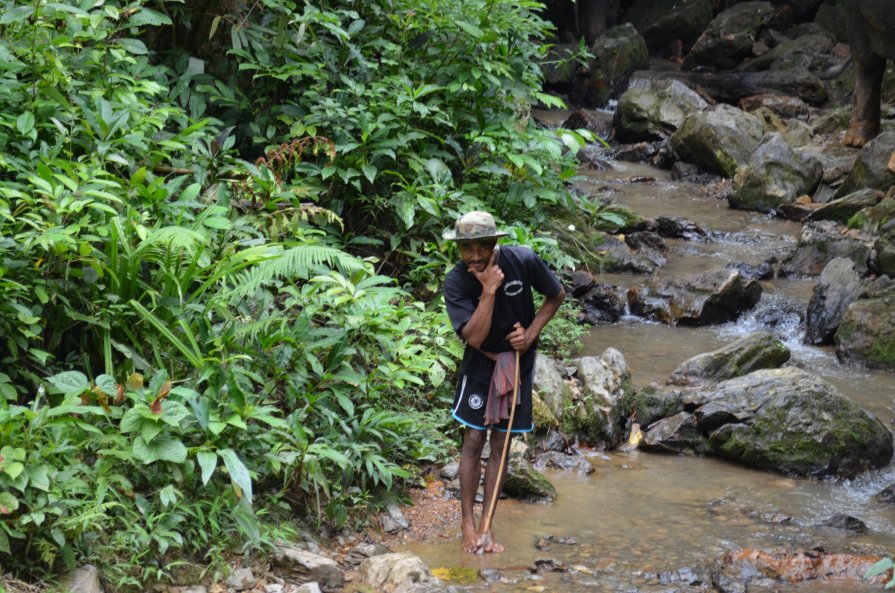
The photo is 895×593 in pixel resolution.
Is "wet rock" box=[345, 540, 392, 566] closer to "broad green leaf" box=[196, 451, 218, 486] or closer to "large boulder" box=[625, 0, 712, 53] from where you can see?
"broad green leaf" box=[196, 451, 218, 486]

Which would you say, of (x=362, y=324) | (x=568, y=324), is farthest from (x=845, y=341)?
(x=362, y=324)

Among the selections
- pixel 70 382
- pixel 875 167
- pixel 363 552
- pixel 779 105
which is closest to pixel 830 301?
pixel 875 167

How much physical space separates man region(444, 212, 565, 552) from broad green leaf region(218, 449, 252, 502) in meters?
1.23

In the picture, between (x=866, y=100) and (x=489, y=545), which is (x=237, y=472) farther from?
(x=866, y=100)

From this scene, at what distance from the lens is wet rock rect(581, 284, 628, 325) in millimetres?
10097

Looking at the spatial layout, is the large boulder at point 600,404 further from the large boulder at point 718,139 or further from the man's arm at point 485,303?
the large boulder at point 718,139

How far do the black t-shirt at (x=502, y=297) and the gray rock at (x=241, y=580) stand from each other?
4.92 feet

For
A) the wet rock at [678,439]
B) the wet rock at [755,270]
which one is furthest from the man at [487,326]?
the wet rock at [755,270]

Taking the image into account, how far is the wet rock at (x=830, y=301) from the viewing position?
9.64 meters

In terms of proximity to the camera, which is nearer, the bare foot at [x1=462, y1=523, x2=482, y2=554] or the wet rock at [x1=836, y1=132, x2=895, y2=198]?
the bare foot at [x1=462, y1=523, x2=482, y2=554]

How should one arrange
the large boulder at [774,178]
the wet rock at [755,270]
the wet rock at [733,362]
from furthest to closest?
the large boulder at [774,178], the wet rock at [755,270], the wet rock at [733,362]

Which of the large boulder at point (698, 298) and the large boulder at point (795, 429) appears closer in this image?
the large boulder at point (795, 429)

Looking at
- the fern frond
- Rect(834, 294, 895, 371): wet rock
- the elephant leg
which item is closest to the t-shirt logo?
the fern frond

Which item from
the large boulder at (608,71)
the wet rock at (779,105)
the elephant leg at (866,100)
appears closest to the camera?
the elephant leg at (866,100)
